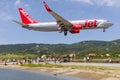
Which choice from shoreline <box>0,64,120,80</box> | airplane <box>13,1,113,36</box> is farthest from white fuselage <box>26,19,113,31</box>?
shoreline <box>0,64,120,80</box>

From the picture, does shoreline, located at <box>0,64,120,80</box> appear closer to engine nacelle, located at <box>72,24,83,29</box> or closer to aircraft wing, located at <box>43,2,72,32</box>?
engine nacelle, located at <box>72,24,83,29</box>

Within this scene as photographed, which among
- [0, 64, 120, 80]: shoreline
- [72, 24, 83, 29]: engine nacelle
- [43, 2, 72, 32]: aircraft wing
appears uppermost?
[43, 2, 72, 32]: aircraft wing

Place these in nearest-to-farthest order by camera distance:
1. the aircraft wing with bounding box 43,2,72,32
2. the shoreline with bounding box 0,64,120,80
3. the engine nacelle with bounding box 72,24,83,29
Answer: the shoreline with bounding box 0,64,120,80 < the engine nacelle with bounding box 72,24,83,29 < the aircraft wing with bounding box 43,2,72,32

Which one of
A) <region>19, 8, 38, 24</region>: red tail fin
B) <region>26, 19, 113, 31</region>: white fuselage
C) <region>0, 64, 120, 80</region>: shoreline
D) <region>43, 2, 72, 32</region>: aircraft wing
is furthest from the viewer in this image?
<region>19, 8, 38, 24</region>: red tail fin

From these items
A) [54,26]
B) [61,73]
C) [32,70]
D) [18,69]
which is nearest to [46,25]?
[54,26]

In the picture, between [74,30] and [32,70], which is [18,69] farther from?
[74,30]

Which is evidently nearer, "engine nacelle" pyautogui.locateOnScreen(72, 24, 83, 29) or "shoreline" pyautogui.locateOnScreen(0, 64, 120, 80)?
"shoreline" pyautogui.locateOnScreen(0, 64, 120, 80)

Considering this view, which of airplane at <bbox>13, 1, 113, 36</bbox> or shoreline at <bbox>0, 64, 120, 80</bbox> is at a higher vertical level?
airplane at <bbox>13, 1, 113, 36</bbox>

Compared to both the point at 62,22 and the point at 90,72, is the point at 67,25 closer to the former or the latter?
the point at 62,22

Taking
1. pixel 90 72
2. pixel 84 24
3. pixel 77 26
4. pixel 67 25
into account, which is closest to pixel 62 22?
pixel 67 25

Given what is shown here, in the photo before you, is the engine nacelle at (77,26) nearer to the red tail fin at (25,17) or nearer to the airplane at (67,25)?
the airplane at (67,25)

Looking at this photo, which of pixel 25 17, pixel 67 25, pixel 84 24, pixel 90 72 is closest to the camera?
pixel 90 72

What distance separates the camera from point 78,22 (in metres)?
71.4

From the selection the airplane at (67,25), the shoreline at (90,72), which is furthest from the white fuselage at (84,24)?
the shoreline at (90,72)
